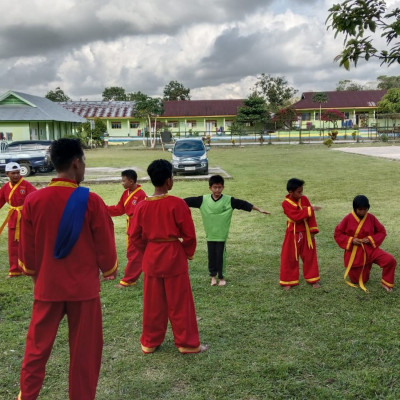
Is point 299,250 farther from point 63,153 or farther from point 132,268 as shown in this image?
point 63,153

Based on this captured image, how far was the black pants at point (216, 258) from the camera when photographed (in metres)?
5.46

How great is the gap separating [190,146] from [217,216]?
577 inches

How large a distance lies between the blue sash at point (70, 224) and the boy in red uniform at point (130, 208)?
2.65 meters

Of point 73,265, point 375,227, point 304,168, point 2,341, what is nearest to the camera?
point 73,265

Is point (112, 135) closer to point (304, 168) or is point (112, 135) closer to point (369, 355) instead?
point (304, 168)

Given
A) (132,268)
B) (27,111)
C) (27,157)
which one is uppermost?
(27,111)

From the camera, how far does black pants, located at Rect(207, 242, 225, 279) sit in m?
5.46

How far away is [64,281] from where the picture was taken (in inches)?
112

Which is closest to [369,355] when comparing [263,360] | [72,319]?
[263,360]

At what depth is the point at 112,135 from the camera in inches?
2088

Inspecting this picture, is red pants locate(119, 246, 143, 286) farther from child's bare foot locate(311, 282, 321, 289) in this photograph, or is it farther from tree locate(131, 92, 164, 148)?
tree locate(131, 92, 164, 148)

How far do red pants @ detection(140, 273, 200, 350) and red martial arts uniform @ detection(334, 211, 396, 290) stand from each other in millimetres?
2326

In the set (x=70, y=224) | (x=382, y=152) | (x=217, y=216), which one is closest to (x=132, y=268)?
(x=217, y=216)

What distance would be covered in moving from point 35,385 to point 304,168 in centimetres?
1782
